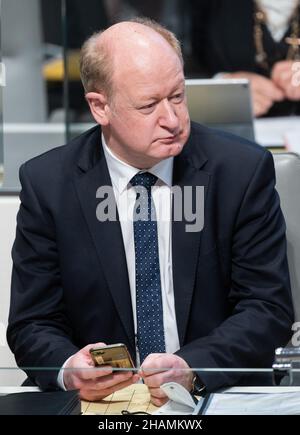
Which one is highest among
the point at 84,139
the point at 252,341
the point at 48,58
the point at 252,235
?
the point at 84,139

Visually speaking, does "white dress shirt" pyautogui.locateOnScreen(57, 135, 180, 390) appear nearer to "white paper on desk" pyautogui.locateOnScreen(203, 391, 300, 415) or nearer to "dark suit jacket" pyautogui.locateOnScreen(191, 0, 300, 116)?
"white paper on desk" pyautogui.locateOnScreen(203, 391, 300, 415)

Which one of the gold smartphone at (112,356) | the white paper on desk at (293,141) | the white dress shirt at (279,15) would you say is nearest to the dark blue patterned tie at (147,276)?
the gold smartphone at (112,356)

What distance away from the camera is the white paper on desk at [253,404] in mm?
1263

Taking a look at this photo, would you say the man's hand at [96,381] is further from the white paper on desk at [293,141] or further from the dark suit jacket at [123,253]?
the white paper on desk at [293,141]

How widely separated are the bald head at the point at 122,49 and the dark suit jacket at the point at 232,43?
2.66 meters

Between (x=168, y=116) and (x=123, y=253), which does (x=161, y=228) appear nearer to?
(x=123, y=253)

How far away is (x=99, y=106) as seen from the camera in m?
1.93

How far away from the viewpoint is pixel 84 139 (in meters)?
2.02

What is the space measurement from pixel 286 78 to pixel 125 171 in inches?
107

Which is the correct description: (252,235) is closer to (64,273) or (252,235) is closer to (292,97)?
(64,273)

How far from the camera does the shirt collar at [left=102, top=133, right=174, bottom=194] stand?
1.94 meters

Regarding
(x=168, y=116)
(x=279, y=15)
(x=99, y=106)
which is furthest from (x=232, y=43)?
(x=168, y=116)
